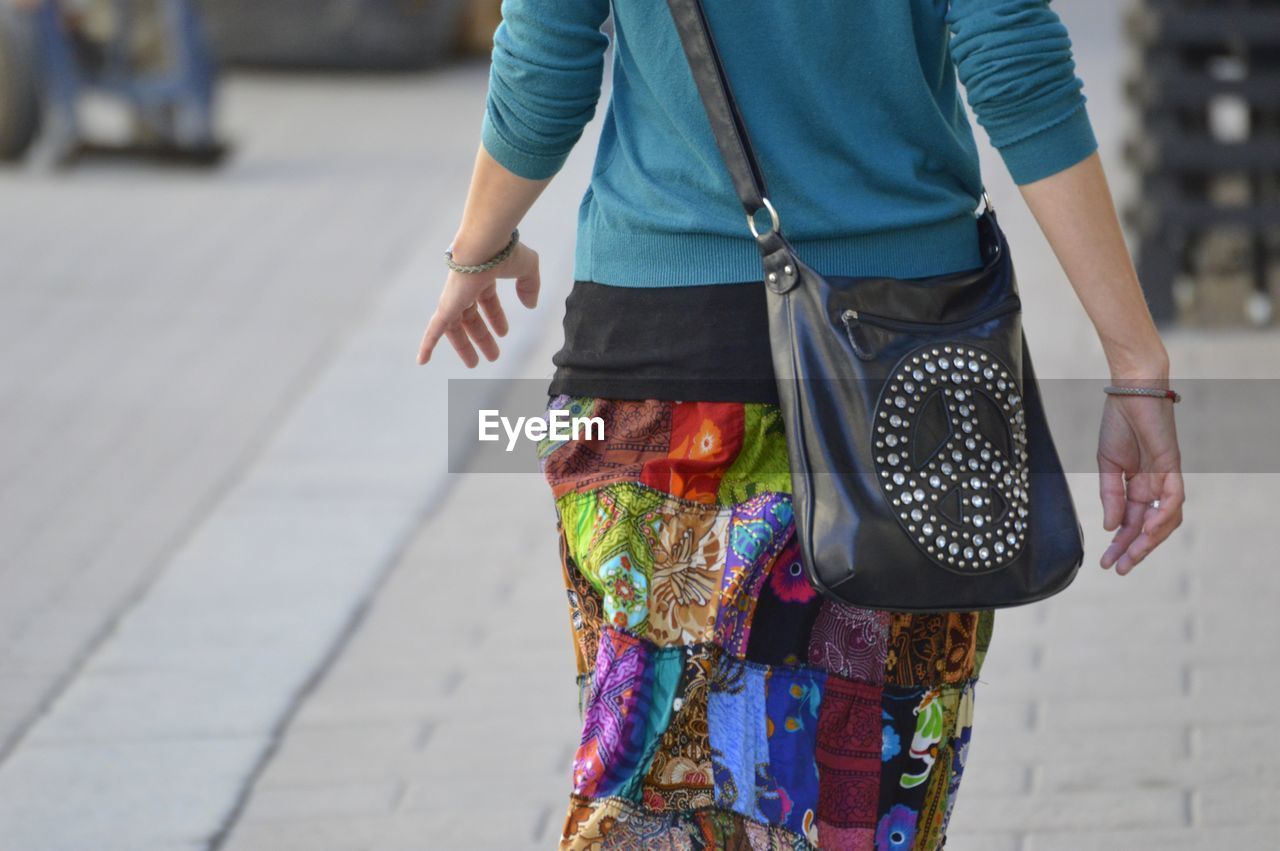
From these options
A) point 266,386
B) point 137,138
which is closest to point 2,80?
point 137,138

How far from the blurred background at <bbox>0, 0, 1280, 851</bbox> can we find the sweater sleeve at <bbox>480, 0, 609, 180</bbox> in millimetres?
1537

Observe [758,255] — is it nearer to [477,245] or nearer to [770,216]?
[770,216]

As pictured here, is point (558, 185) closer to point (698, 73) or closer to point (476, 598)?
point (476, 598)

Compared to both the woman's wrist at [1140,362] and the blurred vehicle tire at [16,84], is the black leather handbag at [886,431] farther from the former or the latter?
the blurred vehicle tire at [16,84]

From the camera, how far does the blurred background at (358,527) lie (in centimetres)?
339

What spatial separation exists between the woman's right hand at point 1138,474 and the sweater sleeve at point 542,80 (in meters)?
0.70

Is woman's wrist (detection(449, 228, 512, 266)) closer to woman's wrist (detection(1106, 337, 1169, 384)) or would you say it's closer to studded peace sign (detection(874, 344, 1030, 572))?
studded peace sign (detection(874, 344, 1030, 572))

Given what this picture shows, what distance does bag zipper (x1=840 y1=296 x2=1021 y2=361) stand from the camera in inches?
75.9

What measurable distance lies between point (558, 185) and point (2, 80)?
303 cm

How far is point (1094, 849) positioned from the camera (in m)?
3.10

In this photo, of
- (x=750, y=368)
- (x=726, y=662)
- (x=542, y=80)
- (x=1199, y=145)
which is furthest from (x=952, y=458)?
(x=1199, y=145)

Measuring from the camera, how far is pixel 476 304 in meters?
2.40

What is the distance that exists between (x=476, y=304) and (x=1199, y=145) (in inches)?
177

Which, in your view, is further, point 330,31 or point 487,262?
point 330,31
